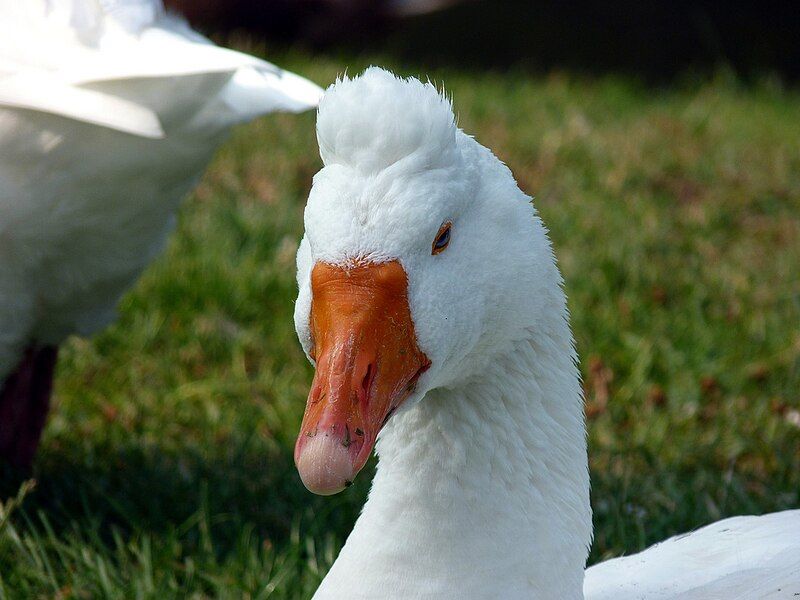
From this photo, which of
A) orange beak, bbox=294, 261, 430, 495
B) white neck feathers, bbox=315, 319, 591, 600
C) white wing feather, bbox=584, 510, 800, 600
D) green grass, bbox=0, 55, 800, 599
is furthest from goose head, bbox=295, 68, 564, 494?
green grass, bbox=0, 55, 800, 599

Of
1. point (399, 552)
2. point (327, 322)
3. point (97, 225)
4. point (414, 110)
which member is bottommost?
point (399, 552)

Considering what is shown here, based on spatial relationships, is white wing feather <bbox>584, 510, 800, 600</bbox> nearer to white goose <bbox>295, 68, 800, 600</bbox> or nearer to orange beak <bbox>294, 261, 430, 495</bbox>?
white goose <bbox>295, 68, 800, 600</bbox>

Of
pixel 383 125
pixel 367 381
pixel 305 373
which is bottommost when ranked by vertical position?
pixel 305 373

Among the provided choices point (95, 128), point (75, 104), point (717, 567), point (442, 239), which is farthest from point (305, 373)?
point (442, 239)

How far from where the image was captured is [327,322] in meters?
1.80

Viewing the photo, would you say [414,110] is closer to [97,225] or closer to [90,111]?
[90,111]

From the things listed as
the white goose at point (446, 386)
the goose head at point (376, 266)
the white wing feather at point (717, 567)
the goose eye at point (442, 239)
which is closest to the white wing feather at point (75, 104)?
the white goose at point (446, 386)

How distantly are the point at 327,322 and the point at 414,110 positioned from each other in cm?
37

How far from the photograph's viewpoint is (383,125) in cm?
176

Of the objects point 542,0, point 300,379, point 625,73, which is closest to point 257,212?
point 300,379

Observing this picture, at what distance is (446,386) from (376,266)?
414 millimetres

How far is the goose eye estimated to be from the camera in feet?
6.06

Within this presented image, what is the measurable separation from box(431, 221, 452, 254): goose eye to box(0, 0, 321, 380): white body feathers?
3.80ft

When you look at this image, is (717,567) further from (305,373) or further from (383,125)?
(305,373)
